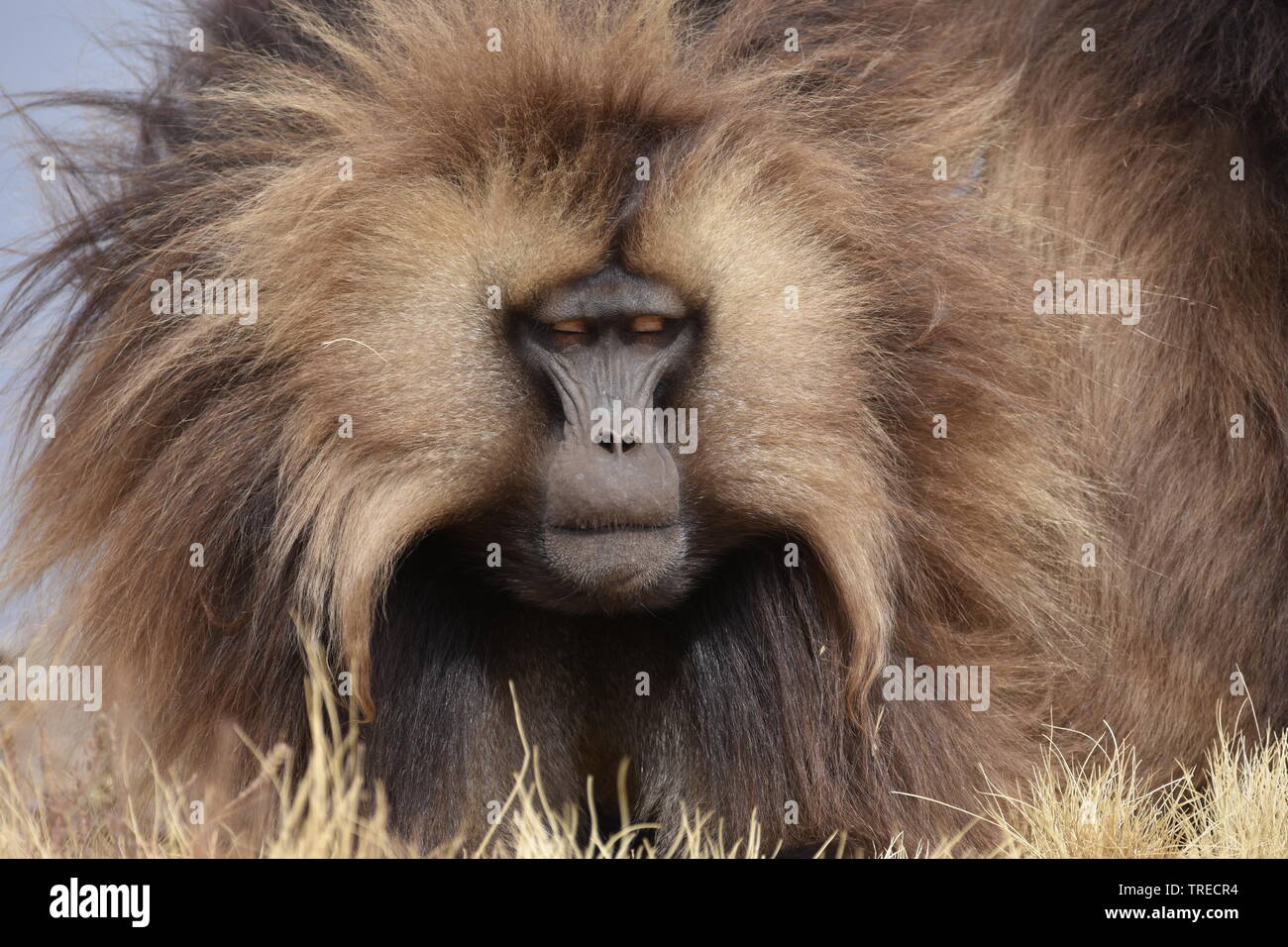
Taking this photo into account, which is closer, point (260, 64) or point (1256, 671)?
Answer: point (260, 64)

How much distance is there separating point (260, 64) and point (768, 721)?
176 centimetres

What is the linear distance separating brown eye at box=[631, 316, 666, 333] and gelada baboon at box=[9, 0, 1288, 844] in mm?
18

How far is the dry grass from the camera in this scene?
9.41 ft

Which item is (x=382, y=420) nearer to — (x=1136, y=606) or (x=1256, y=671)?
(x=1136, y=606)

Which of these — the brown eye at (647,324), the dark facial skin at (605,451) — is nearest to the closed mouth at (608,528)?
the dark facial skin at (605,451)

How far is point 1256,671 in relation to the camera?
3.65 metres

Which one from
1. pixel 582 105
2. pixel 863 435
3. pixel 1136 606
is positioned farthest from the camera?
pixel 1136 606

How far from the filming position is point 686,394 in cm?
307

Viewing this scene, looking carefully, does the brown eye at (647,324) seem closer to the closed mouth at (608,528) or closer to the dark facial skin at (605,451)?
the dark facial skin at (605,451)

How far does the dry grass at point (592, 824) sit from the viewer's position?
287 cm

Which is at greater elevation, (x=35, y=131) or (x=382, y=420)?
(x=35, y=131)

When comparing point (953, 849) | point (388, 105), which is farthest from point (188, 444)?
point (953, 849)

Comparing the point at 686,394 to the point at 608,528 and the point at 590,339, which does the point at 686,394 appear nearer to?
the point at 590,339

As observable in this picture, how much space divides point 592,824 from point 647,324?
39.6 inches
